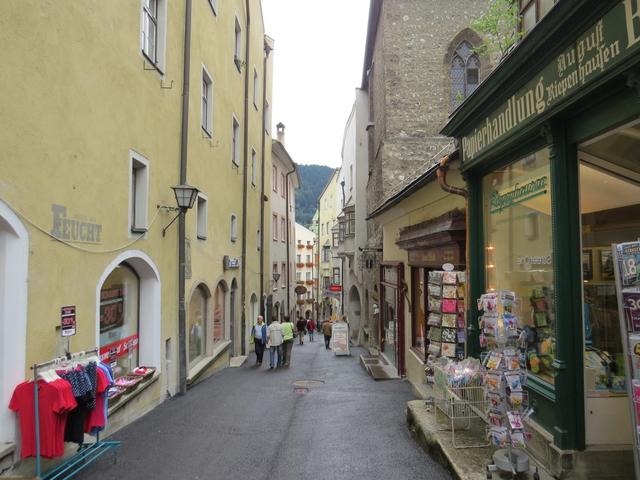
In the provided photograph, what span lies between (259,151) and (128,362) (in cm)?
1452

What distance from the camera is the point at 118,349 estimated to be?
789 centimetres

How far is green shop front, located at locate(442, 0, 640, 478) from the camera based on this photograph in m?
3.78

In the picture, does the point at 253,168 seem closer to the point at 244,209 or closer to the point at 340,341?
the point at 244,209

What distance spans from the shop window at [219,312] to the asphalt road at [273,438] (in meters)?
3.37

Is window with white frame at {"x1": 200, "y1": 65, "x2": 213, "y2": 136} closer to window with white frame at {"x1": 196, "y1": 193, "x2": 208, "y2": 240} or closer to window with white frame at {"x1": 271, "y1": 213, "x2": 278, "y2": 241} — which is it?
window with white frame at {"x1": 196, "y1": 193, "x2": 208, "y2": 240}

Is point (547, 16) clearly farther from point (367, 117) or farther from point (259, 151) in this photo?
point (367, 117)

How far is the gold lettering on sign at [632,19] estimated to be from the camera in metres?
3.30

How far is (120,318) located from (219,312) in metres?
6.65

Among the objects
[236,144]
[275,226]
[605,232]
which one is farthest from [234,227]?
[605,232]

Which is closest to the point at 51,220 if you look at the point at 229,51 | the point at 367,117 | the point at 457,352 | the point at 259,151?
the point at 457,352

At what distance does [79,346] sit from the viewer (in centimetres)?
614

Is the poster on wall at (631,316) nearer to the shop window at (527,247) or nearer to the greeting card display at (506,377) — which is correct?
the greeting card display at (506,377)

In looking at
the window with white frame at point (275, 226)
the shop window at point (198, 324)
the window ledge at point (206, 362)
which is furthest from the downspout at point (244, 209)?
the window with white frame at point (275, 226)

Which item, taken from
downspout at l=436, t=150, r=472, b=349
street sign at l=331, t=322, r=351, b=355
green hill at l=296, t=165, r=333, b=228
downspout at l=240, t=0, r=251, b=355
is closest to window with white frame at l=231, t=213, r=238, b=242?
downspout at l=240, t=0, r=251, b=355
